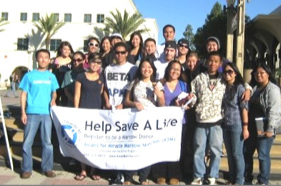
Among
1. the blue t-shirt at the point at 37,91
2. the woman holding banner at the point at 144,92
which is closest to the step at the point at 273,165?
the woman holding banner at the point at 144,92

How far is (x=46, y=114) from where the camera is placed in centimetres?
632

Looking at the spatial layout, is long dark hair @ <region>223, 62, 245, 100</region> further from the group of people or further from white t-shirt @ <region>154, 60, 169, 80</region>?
white t-shirt @ <region>154, 60, 169, 80</region>

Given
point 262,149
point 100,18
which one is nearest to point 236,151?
point 262,149

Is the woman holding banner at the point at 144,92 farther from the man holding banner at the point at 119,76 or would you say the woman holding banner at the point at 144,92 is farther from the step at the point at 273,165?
the step at the point at 273,165

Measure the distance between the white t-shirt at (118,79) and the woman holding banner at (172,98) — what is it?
0.56 metres

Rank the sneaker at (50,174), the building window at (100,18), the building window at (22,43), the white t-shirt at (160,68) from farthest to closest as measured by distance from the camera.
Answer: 1. the building window at (100,18)
2. the building window at (22,43)
3. the white t-shirt at (160,68)
4. the sneaker at (50,174)

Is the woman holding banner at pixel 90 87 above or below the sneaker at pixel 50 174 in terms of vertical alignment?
above

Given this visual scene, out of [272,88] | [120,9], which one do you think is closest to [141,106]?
[272,88]

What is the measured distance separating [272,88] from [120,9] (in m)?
46.9

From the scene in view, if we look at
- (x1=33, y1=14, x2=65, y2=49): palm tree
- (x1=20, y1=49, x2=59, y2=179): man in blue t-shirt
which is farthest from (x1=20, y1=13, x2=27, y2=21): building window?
(x1=20, y1=49, x2=59, y2=179): man in blue t-shirt

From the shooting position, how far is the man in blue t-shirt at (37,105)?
626 cm

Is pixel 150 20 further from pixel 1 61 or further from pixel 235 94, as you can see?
pixel 235 94

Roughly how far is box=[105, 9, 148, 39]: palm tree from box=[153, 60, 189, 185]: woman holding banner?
4159 centimetres

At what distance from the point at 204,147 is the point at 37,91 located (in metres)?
2.84
